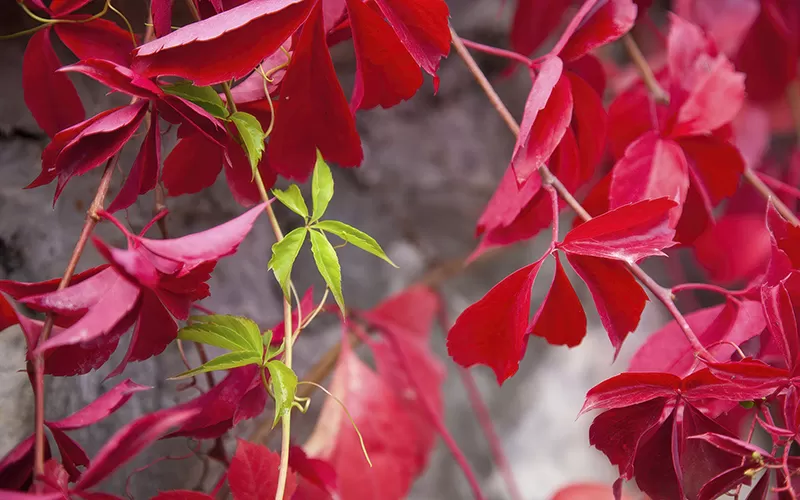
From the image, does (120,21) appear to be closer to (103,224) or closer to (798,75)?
(103,224)

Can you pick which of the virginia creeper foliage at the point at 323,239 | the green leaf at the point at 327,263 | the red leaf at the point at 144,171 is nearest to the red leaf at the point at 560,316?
the virginia creeper foliage at the point at 323,239

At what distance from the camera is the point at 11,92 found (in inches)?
16.9

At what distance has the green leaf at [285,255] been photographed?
0.93ft

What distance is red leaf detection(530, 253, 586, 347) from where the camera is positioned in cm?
33

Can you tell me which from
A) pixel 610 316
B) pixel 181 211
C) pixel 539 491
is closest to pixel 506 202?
pixel 610 316

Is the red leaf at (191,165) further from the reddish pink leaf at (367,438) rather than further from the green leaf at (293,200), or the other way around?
the reddish pink leaf at (367,438)

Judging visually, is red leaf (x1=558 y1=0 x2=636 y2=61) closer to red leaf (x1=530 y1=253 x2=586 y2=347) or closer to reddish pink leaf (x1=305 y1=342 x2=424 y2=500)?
red leaf (x1=530 y1=253 x2=586 y2=347)

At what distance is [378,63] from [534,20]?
0.87 feet

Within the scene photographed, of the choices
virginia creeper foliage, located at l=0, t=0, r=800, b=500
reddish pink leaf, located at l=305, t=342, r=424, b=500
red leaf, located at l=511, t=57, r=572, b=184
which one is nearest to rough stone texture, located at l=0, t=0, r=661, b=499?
reddish pink leaf, located at l=305, t=342, r=424, b=500

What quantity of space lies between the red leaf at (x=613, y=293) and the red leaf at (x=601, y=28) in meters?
0.13

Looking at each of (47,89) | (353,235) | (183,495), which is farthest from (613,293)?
(47,89)

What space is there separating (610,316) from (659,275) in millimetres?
608

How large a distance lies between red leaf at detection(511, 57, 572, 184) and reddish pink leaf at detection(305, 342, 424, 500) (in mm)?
319

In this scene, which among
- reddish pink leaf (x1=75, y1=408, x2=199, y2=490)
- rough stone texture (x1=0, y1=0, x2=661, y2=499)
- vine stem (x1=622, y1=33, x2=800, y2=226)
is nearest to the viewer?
reddish pink leaf (x1=75, y1=408, x2=199, y2=490)
